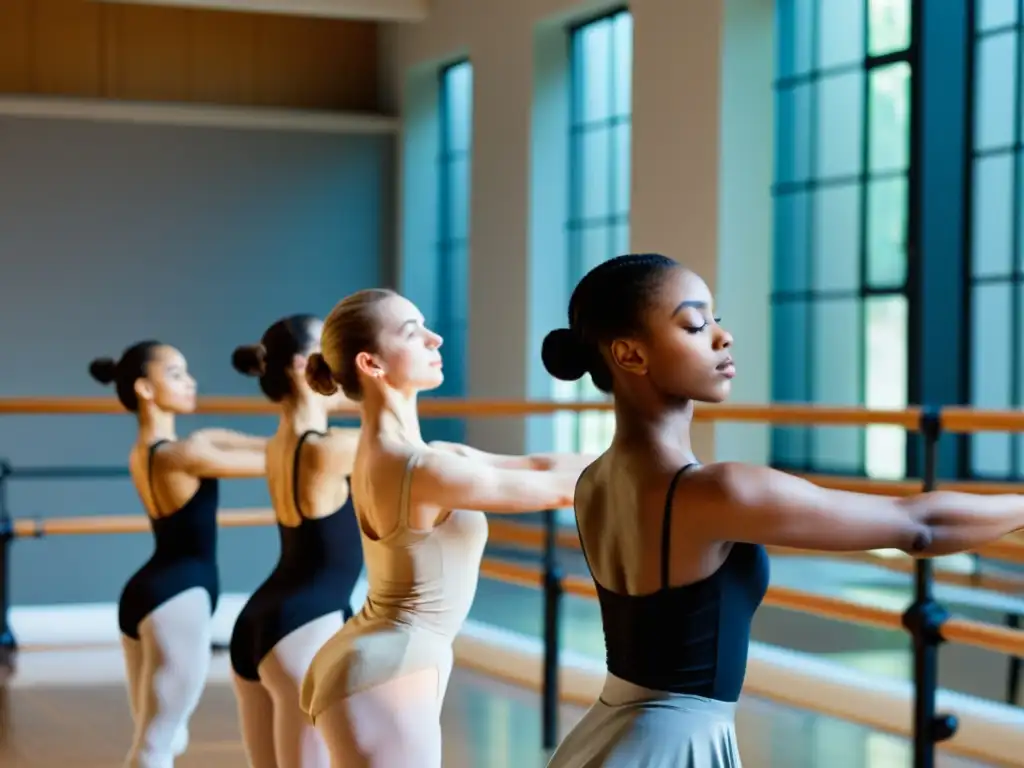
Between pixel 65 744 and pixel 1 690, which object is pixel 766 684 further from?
pixel 1 690

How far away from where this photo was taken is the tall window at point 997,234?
23.8 feet

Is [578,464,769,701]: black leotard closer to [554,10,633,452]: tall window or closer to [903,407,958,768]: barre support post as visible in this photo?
[903,407,958,768]: barre support post

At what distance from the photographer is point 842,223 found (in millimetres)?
8141

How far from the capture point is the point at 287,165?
12.0m

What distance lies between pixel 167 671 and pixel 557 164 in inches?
267

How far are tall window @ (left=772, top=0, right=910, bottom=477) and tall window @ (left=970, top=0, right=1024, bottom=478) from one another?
37 centimetres

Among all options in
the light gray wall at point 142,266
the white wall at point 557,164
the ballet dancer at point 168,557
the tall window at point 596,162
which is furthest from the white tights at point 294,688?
the light gray wall at point 142,266

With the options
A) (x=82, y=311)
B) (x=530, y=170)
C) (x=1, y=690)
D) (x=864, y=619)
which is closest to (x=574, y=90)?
(x=530, y=170)

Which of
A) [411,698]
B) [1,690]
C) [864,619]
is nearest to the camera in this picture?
[411,698]

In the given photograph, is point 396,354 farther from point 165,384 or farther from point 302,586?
point 165,384

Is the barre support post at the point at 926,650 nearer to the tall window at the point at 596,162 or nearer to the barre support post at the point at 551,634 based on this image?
the barre support post at the point at 551,634

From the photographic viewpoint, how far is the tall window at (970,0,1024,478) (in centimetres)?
724

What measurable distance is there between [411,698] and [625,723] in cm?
70

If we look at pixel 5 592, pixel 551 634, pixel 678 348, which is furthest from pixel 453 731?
pixel 678 348
